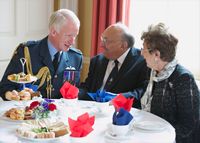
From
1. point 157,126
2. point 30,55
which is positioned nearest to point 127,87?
point 30,55

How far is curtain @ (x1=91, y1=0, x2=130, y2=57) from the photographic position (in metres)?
3.45

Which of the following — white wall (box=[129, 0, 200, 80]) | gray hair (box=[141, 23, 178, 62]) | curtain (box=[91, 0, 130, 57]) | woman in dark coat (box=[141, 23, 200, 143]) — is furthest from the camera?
curtain (box=[91, 0, 130, 57])

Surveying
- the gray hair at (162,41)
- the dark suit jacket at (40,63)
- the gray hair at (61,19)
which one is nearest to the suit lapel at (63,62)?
the dark suit jacket at (40,63)

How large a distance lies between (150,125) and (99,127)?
0.83ft

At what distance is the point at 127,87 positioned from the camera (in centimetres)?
268

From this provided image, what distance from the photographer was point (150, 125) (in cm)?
178

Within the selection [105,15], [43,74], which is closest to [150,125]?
[43,74]

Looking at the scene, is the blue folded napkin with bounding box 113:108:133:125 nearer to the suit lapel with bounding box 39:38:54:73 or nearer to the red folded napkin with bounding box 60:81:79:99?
the red folded napkin with bounding box 60:81:79:99

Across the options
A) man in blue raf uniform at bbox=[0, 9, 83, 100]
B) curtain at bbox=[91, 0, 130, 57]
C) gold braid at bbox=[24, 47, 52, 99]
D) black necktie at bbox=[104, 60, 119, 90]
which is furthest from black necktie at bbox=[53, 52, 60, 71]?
curtain at bbox=[91, 0, 130, 57]

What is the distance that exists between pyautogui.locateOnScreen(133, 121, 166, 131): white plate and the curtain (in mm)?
1790

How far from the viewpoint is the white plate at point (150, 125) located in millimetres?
1737

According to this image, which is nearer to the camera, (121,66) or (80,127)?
(80,127)

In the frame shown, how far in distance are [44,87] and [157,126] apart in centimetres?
104

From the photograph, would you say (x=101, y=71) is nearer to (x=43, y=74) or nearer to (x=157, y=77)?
(x=43, y=74)
